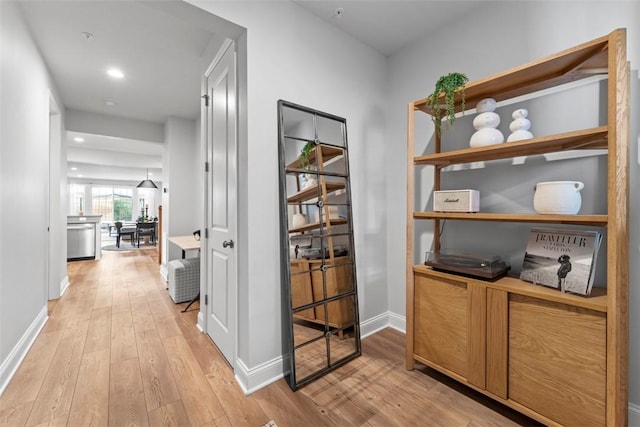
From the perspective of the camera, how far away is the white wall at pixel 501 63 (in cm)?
144

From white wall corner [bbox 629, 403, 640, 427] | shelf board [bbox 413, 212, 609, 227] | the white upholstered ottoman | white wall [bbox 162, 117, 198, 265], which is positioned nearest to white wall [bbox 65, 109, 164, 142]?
white wall [bbox 162, 117, 198, 265]

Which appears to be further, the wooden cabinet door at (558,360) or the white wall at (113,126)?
the white wall at (113,126)

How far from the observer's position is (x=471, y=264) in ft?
5.52

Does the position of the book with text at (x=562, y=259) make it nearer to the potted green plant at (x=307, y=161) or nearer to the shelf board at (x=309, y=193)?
the shelf board at (x=309, y=193)

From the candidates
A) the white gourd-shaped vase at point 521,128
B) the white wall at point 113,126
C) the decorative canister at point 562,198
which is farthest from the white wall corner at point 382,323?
the white wall at point 113,126

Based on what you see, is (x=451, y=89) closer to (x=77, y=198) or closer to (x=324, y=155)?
(x=324, y=155)

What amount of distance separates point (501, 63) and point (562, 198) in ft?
3.78

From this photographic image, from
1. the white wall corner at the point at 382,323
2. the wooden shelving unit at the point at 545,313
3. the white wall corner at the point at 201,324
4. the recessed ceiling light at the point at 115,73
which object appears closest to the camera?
the wooden shelving unit at the point at 545,313

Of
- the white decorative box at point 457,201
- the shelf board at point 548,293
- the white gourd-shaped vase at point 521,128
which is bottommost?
the shelf board at point 548,293

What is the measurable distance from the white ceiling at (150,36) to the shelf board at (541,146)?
3.90ft

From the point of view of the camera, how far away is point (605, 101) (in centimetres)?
152

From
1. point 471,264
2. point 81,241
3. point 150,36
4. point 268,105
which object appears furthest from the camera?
point 81,241

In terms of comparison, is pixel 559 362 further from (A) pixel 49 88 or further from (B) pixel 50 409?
(A) pixel 49 88

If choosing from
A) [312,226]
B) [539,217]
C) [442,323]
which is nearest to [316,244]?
[312,226]
